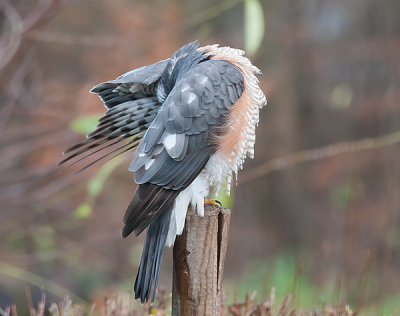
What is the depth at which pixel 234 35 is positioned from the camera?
19.5ft

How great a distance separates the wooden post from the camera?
2.02 m

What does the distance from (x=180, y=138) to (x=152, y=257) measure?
0.48 m

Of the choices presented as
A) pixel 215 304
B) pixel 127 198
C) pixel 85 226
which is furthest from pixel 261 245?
pixel 215 304

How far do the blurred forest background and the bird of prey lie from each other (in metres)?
2.14

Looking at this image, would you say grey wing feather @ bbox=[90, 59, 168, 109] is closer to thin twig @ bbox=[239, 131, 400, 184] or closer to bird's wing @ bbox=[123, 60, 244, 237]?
bird's wing @ bbox=[123, 60, 244, 237]

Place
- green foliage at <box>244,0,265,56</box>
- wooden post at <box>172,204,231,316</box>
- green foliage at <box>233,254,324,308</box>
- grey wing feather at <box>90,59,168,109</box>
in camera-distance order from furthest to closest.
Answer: green foliage at <box>233,254,324,308</box> → green foliage at <box>244,0,265,56</box> → grey wing feather at <box>90,59,168,109</box> → wooden post at <box>172,204,231,316</box>

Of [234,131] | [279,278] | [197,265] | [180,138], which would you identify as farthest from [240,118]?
[279,278]

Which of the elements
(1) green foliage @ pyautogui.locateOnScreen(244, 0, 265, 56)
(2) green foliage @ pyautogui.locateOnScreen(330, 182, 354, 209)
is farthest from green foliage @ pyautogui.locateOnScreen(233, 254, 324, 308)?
(1) green foliage @ pyautogui.locateOnScreen(244, 0, 265, 56)

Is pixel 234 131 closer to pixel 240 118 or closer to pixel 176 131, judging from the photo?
pixel 240 118

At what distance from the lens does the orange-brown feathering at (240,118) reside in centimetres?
207

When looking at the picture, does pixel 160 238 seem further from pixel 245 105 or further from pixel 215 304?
pixel 245 105

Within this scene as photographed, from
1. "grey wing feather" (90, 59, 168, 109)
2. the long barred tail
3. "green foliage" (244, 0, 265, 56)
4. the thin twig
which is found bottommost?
the long barred tail

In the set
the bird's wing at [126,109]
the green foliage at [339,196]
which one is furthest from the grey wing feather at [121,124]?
the green foliage at [339,196]

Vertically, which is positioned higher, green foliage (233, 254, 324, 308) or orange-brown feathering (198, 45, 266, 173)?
green foliage (233, 254, 324, 308)
